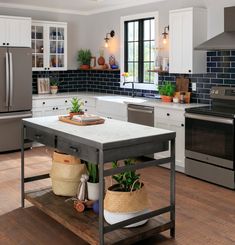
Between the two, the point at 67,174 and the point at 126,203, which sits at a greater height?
the point at 67,174

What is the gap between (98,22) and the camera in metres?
8.30

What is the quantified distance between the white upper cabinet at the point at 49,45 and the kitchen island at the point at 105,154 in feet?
13.0

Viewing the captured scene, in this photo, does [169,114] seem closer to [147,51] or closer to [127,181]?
[147,51]

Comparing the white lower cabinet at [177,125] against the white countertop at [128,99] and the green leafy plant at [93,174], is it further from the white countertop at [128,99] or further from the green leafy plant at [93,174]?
the green leafy plant at [93,174]

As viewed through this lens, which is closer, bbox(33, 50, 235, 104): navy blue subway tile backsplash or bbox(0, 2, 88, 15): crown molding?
bbox(33, 50, 235, 104): navy blue subway tile backsplash

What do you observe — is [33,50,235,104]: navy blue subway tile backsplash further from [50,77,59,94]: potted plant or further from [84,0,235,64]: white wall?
[84,0,235,64]: white wall

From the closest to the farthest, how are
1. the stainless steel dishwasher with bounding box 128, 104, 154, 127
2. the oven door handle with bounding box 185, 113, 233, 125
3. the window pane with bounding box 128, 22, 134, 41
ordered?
the oven door handle with bounding box 185, 113, 233, 125 < the stainless steel dishwasher with bounding box 128, 104, 154, 127 < the window pane with bounding box 128, 22, 134, 41

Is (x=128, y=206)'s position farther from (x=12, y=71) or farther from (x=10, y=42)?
(x=10, y=42)

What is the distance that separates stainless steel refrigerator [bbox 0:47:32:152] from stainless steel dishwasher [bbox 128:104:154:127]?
182cm

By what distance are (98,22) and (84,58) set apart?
0.76 m

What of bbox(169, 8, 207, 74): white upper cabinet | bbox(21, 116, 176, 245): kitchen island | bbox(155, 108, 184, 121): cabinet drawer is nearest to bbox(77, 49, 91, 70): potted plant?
bbox(169, 8, 207, 74): white upper cabinet

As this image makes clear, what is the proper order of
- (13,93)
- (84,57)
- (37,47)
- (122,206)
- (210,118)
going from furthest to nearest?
(84,57)
(37,47)
(13,93)
(210,118)
(122,206)

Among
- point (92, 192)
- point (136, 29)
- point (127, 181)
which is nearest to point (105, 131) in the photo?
point (127, 181)

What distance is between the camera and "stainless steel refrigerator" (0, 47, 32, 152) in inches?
268
